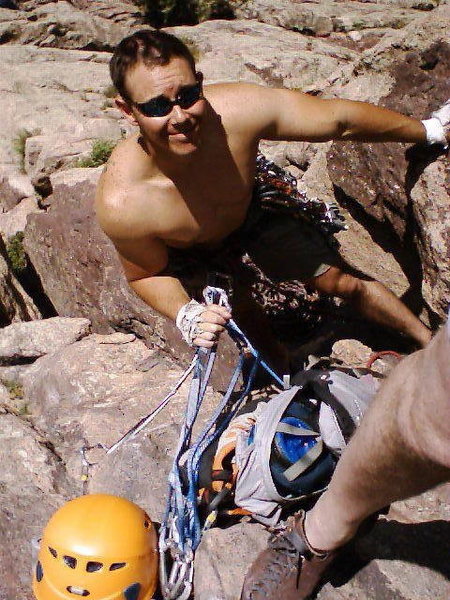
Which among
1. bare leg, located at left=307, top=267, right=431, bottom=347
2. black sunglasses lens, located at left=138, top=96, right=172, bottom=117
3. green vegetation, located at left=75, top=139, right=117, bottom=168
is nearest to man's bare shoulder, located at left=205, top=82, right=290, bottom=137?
black sunglasses lens, located at left=138, top=96, right=172, bottom=117

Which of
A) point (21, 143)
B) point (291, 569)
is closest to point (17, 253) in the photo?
point (21, 143)

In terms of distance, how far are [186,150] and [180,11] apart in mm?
13107

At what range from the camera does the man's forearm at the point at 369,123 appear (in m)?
3.27

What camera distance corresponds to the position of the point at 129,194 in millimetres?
3223

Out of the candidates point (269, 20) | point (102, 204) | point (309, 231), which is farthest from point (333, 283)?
point (269, 20)

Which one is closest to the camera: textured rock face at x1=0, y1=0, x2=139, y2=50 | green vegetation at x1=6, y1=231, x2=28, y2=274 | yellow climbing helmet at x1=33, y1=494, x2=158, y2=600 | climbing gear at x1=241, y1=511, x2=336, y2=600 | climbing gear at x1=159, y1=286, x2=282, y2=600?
climbing gear at x1=241, y1=511, x2=336, y2=600

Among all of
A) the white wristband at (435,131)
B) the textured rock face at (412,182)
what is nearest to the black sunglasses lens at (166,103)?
the white wristband at (435,131)

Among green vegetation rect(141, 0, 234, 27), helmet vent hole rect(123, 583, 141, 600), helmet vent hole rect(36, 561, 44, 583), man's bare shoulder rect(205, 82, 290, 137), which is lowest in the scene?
green vegetation rect(141, 0, 234, 27)

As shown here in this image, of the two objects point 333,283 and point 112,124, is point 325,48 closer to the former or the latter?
point 112,124

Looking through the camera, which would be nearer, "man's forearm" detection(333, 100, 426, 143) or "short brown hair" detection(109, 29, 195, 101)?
"short brown hair" detection(109, 29, 195, 101)

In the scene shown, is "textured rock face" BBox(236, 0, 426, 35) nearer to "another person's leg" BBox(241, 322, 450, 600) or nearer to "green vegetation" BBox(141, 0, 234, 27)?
"green vegetation" BBox(141, 0, 234, 27)

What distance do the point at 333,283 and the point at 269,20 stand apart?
10.5m

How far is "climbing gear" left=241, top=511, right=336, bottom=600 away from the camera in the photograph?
2.54 m

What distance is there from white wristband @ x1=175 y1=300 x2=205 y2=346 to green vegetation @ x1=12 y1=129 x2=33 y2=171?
18.8ft
